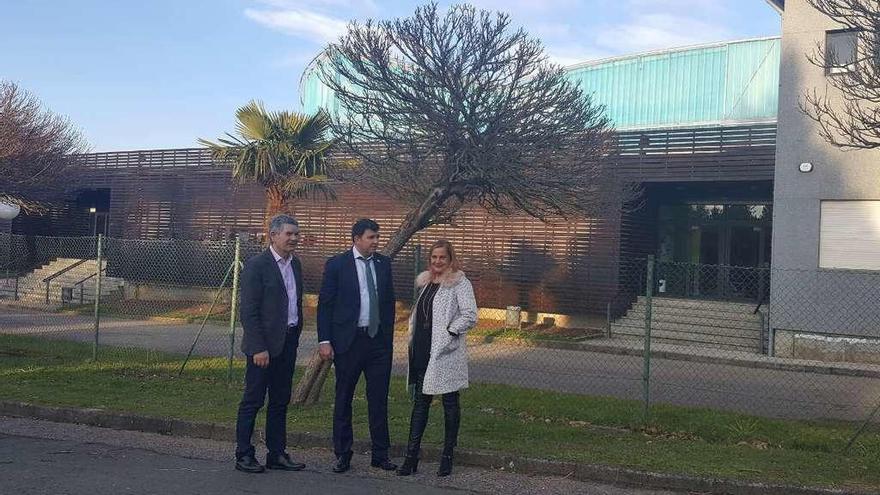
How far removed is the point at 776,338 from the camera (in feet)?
57.5

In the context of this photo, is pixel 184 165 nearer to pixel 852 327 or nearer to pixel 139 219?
pixel 139 219

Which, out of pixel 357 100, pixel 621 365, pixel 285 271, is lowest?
pixel 621 365

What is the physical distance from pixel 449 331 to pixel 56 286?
23062 millimetres

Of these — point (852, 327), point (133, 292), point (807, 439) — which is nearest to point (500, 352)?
point (852, 327)

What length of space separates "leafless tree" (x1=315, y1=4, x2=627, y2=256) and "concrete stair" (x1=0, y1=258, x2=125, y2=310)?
16041mm

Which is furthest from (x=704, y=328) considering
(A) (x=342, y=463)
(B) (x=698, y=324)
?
(A) (x=342, y=463)

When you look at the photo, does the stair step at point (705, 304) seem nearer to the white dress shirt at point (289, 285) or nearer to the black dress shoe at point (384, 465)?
the black dress shoe at point (384, 465)

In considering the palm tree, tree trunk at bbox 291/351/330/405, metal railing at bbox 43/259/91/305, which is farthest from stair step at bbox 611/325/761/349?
metal railing at bbox 43/259/91/305

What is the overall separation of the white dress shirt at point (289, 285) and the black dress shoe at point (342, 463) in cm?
108

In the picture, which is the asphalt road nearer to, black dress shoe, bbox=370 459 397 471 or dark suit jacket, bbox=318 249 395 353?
black dress shoe, bbox=370 459 397 471

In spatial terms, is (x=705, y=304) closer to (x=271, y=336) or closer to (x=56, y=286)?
(x=271, y=336)

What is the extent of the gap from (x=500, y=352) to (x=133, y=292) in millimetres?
13963

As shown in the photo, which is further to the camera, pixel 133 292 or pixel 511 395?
pixel 133 292

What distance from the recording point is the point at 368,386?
6.85 metres
